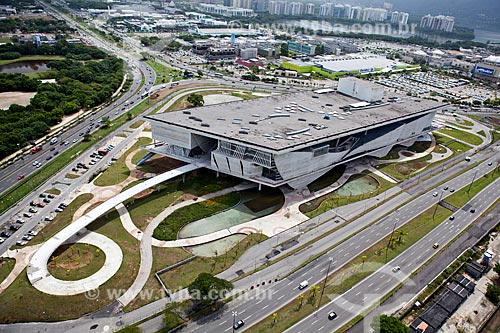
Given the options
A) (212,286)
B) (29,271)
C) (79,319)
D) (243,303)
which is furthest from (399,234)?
(29,271)

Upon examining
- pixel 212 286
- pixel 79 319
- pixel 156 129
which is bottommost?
pixel 79 319

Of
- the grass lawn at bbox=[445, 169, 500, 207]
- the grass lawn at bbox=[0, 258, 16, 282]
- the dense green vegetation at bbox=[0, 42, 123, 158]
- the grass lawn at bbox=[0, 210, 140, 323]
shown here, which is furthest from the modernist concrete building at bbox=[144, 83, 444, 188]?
the grass lawn at bbox=[0, 258, 16, 282]

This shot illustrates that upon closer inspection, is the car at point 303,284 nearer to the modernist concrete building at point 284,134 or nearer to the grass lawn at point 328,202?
the grass lawn at point 328,202

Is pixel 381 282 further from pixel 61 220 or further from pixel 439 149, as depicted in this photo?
pixel 439 149

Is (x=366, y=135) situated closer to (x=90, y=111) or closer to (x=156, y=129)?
(x=156, y=129)

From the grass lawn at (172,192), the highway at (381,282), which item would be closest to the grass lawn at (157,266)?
the grass lawn at (172,192)

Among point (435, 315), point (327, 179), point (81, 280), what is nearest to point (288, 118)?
point (327, 179)
